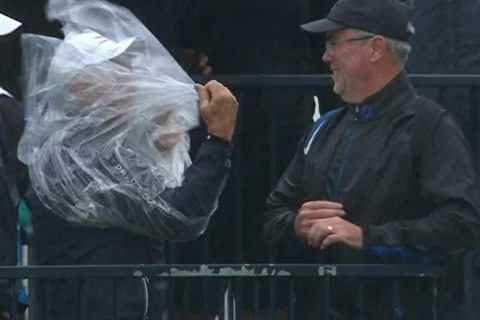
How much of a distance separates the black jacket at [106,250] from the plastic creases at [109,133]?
6 cm

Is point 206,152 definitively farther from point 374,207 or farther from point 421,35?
point 421,35

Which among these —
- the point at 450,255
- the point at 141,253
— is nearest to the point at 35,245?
the point at 141,253

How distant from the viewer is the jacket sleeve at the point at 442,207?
6.12 meters

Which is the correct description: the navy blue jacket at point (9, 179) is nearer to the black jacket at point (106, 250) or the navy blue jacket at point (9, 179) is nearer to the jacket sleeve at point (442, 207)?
the black jacket at point (106, 250)

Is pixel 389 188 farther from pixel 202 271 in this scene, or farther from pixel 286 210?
pixel 202 271

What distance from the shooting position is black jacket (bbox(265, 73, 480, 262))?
20.1 feet

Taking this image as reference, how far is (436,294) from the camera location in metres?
6.12

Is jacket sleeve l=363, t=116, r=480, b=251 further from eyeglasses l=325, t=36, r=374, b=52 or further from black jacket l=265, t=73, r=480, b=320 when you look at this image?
eyeglasses l=325, t=36, r=374, b=52

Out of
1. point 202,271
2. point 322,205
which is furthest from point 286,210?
point 202,271

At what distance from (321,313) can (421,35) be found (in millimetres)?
1644

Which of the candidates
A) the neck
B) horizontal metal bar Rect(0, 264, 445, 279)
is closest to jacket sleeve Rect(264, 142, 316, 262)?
the neck

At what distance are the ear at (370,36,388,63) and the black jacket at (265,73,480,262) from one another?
0.35 feet

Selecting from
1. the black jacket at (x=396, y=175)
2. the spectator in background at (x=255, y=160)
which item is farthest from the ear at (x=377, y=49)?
the spectator in background at (x=255, y=160)

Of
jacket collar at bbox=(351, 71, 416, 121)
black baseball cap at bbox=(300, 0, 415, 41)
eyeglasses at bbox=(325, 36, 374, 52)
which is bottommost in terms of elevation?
jacket collar at bbox=(351, 71, 416, 121)
